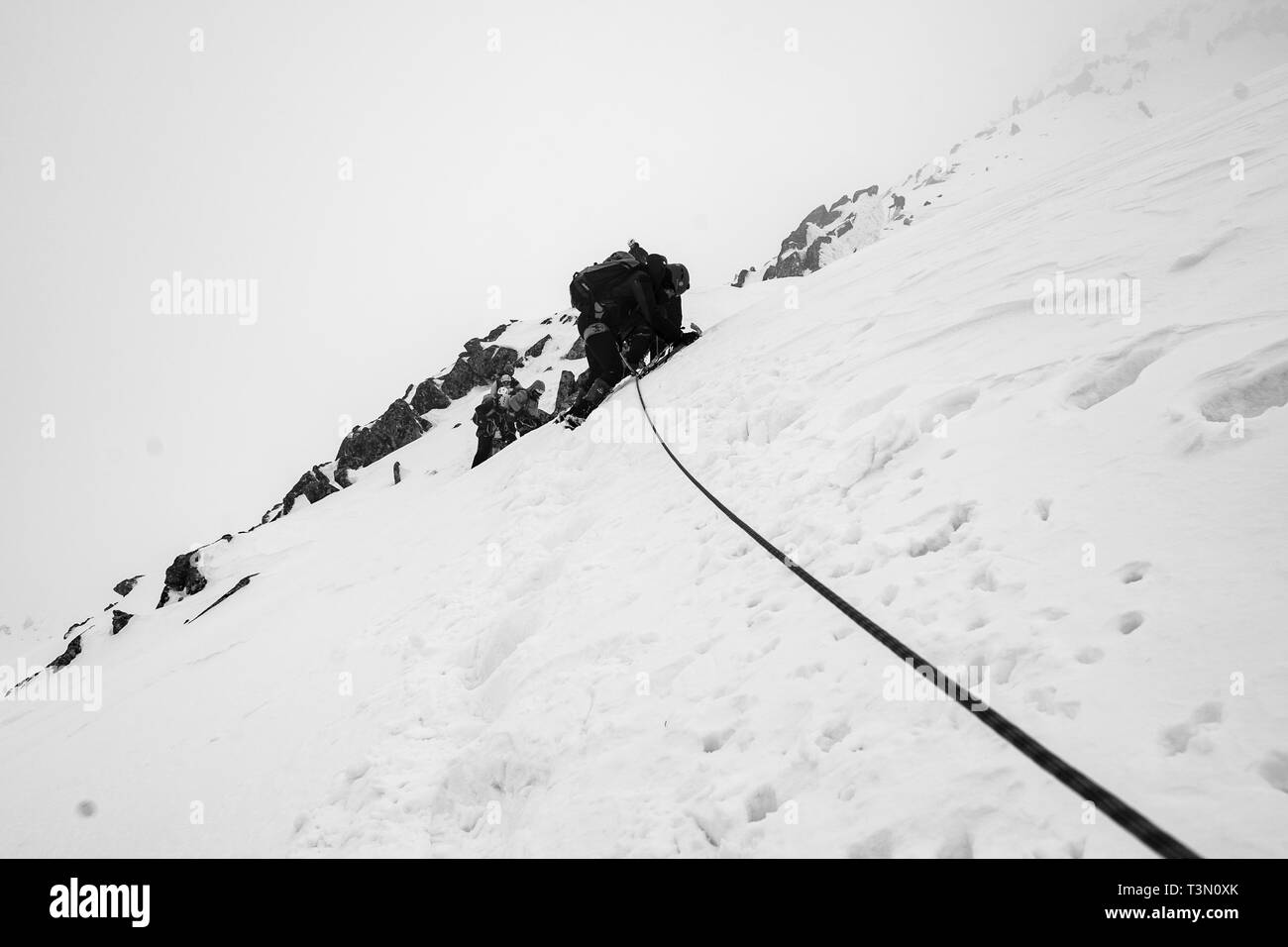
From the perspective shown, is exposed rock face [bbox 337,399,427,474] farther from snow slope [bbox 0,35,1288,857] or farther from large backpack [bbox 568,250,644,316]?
snow slope [bbox 0,35,1288,857]

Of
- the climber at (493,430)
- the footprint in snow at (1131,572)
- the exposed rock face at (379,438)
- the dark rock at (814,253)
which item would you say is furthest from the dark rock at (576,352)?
the dark rock at (814,253)

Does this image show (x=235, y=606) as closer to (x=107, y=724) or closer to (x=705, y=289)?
(x=107, y=724)

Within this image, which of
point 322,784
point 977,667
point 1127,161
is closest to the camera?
point 977,667

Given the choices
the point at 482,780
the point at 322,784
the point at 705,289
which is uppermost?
the point at 705,289

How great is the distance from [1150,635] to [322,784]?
591cm

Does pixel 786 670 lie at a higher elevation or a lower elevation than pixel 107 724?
higher

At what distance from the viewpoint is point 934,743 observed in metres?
2.71

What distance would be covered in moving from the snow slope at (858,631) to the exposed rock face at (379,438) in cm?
2090

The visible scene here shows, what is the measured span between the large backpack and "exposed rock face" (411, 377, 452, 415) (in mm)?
19732

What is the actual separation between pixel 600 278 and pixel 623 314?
116cm

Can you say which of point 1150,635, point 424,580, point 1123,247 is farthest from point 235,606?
point 1123,247

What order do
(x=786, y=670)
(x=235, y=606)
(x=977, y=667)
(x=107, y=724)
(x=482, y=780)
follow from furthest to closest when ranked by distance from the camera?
1. (x=235, y=606)
2. (x=107, y=724)
3. (x=482, y=780)
4. (x=786, y=670)
5. (x=977, y=667)

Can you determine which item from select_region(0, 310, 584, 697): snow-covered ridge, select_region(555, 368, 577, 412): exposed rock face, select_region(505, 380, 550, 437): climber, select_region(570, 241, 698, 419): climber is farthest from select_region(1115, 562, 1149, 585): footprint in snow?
select_region(555, 368, 577, 412): exposed rock face

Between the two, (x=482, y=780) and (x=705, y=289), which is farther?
(x=705, y=289)
